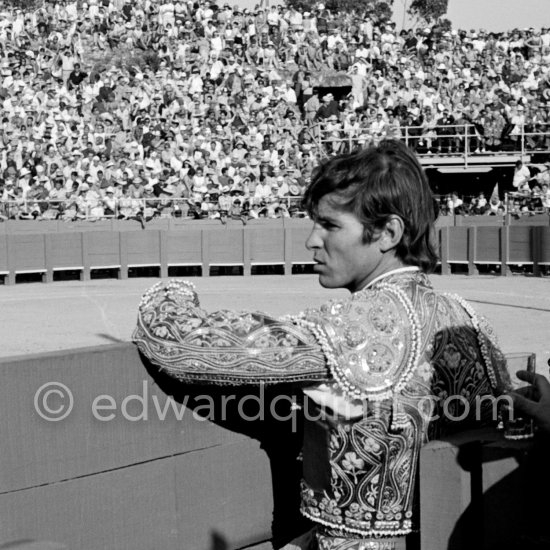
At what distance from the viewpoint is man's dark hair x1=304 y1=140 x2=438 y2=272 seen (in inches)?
74.5

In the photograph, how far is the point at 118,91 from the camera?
21062mm

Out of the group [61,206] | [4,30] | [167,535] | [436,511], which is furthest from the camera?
[4,30]

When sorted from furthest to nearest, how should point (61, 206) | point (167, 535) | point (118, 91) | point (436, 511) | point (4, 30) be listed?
point (4, 30) → point (118, 91) → point (61, 206) → point (167, 535) → point (436, 511)

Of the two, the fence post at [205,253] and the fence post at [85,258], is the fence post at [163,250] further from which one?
the fence post at [85,258]

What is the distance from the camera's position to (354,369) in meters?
1.80

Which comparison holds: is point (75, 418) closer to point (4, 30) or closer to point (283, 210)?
point (283, 210)

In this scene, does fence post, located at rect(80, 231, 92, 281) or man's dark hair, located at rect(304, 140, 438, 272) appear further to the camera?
fence post, located at rect(80, 231, 92, 281)

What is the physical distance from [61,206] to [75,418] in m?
16.2

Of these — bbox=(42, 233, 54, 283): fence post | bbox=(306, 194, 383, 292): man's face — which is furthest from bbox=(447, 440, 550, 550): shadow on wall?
bbox=(42, 233, 54, 283): fence post

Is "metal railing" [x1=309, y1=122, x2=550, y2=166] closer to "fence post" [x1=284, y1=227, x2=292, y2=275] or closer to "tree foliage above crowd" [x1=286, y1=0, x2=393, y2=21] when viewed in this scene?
"fence post" [x1=284, y1=227, x2=292, y2=275]

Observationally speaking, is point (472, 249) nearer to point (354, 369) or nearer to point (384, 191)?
point (384, 191)

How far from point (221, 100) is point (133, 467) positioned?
18895mm

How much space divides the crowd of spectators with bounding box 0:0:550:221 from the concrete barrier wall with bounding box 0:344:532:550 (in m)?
15.9

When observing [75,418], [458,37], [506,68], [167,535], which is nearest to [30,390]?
[75,418]
